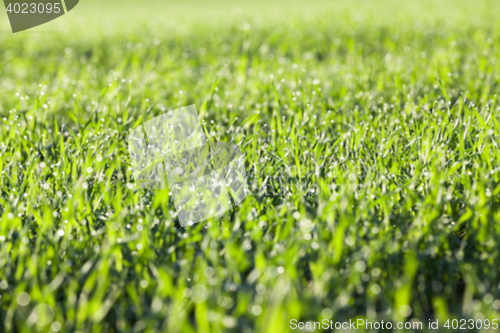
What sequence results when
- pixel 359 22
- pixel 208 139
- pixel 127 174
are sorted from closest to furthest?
1. pixel 127 174
2. pixel 208 139
3. pixel 359 22

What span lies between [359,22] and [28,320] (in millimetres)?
6402

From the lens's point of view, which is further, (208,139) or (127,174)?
(208,139)

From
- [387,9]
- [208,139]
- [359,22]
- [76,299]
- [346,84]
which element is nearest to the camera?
[76,299]

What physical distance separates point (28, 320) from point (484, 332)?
133 centimetres

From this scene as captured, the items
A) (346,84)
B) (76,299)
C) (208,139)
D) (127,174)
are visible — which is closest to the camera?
(76,299)

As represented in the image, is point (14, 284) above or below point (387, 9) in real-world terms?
above

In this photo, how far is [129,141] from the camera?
2.40 m

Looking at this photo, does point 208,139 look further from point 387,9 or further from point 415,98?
point 387,9

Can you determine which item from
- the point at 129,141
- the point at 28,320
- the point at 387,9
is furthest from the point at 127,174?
the point at 387,9

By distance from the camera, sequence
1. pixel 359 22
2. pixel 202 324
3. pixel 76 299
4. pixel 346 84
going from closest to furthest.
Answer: pixel 202 324, pixel 76 299, pixel 346 84, pixel 359 22

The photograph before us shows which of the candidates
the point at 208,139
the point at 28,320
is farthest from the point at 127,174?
the point at 28,320

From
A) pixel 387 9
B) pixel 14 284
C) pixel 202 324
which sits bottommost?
pixel 387 9

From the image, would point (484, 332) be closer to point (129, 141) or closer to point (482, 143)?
point (482, 143)

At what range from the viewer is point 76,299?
4.68 ft
